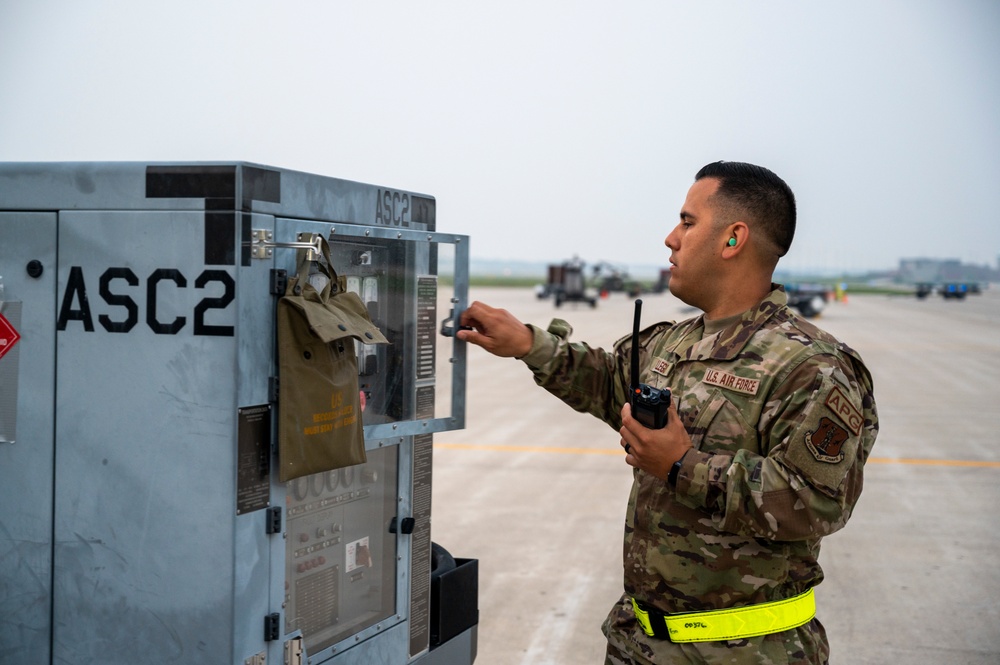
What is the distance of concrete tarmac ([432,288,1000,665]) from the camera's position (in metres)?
5.25

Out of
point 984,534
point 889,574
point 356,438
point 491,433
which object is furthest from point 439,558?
point 491,433

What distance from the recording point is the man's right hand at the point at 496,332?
3141 millimetres

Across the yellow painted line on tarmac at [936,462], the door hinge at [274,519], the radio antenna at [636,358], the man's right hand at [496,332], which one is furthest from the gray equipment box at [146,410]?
the yellow painted line on tarmac at [936,462]

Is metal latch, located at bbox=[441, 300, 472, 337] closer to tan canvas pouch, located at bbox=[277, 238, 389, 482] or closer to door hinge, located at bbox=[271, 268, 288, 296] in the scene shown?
tan canvas pouch, located at bbox=[277, 238, 389, 482]

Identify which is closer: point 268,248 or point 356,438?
point 268,248

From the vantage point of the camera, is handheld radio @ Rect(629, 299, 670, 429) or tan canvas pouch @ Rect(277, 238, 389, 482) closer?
handheld radio @ Rect(629, 299, 670, 429)

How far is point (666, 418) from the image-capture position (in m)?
2.48

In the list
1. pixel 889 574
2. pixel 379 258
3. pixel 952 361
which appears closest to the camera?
pixel 379 258

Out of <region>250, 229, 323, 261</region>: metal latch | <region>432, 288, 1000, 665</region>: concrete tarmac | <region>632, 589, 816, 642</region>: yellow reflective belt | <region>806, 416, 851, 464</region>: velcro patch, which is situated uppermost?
<region>250, 229, 323, 261</region>: metal latch

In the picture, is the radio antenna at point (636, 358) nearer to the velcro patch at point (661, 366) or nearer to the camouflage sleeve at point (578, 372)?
the velcro patch at point (661, 366)

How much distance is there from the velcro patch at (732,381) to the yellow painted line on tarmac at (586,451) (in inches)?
293

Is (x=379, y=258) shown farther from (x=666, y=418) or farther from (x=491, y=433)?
(x=491, y=433)

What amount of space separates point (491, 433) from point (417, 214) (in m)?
7.99

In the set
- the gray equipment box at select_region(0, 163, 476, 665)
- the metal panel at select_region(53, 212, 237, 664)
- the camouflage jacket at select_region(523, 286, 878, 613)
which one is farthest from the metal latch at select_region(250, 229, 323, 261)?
the camouflage jacket at select_region(523, 286, 878, 613)
